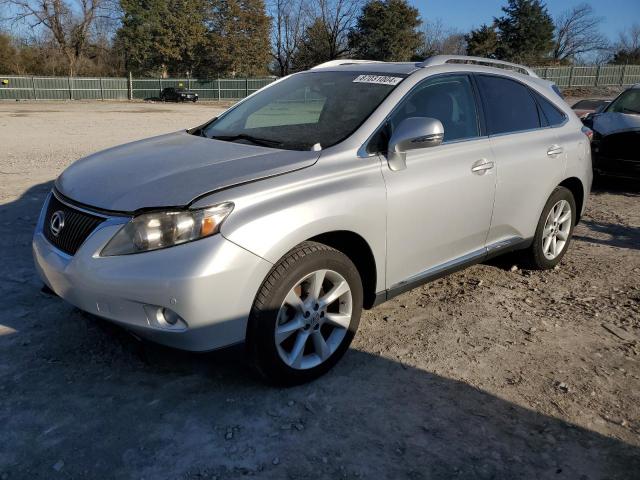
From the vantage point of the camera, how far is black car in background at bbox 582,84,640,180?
26.6ft

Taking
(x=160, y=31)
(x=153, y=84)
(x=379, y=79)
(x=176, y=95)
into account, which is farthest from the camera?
(x=160, y=31)

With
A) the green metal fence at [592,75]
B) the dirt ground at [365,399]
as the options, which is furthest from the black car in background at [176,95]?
the dirt ground at [365,399]

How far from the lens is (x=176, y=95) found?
44688mm

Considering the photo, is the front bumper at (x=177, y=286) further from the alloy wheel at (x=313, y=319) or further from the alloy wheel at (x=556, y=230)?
the alloy wheel at (x=556, y=230)

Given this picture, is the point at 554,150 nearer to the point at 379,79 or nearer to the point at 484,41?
the point at 379,79

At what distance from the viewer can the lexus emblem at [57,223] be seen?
119 inches

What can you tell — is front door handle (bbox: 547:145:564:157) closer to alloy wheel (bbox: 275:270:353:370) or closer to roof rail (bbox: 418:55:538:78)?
roof rail (bbox: 418:55:538:78)

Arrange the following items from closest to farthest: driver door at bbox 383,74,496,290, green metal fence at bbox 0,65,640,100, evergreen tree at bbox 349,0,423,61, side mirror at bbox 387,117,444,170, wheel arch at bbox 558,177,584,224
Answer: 1. side mirror at bbox 387,117,444,170
2. driver door at bbox 383,74,496,290
3. wheel arch at bbox 558,177,584,224
4. green metal fence at bbox 0,65,640,100
5. evergreen tree at bbox 349,0,423,61

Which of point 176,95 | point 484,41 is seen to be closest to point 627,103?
point 176,95

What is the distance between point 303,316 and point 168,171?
108 cm

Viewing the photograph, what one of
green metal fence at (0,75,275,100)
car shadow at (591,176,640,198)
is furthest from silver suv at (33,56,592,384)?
green metal fence at (0,75,275,100)

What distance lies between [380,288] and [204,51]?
53245 millimetres

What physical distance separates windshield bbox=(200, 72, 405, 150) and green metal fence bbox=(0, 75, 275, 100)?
3794 cm

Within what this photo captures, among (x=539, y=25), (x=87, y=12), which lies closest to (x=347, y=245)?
(x=87, y=12)
